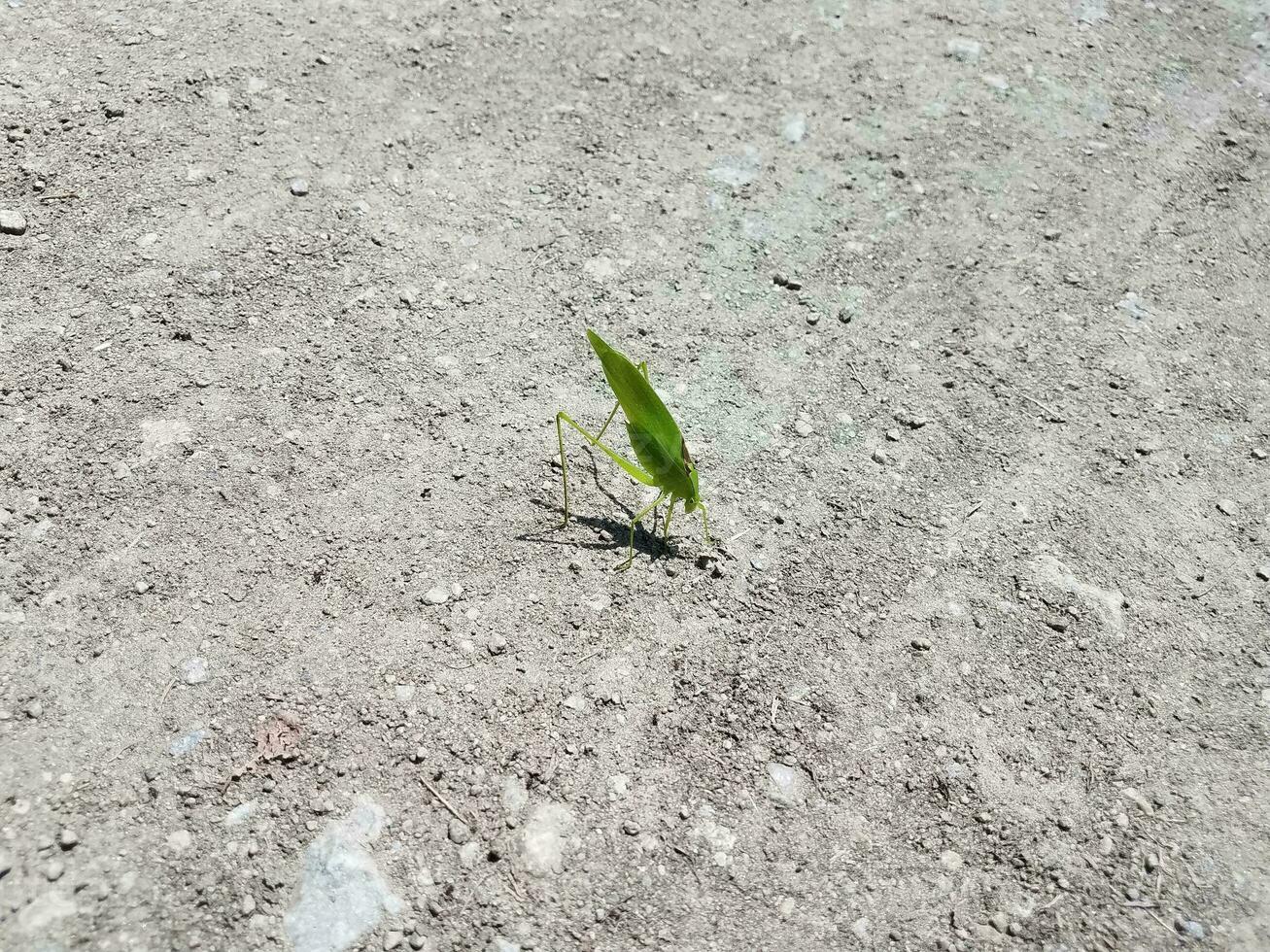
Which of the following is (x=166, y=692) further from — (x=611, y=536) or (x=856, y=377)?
(x=856, y=377)

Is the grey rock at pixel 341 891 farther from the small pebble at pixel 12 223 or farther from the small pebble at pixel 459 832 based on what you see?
the small pebble at pixel 12 223

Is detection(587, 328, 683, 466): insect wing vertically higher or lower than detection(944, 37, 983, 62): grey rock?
lower

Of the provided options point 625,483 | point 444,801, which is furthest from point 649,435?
point 444,801

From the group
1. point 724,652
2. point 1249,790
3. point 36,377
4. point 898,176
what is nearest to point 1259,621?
point 1249,790

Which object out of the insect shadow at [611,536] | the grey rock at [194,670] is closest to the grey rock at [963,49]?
the insect shadow at [611,536]

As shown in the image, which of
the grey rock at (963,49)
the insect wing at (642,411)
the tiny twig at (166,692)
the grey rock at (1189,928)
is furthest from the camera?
the grey rock at (963,49)

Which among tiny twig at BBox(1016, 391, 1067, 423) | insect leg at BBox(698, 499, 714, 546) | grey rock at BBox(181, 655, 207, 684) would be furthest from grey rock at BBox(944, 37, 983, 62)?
grey rock at BBox(181, 655, 207, 684)

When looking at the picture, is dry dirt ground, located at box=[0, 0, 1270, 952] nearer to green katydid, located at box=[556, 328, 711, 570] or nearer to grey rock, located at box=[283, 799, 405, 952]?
grey rock, located at box=[283, 799, 405, 952]
